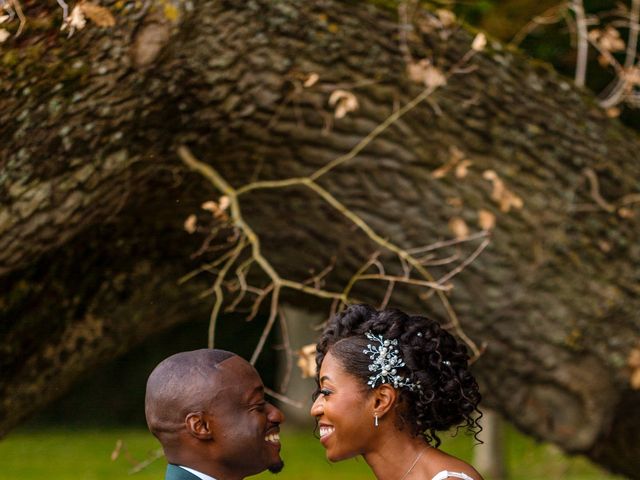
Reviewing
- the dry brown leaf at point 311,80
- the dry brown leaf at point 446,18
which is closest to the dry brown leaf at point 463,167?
the dry brown leaf at point 446,18

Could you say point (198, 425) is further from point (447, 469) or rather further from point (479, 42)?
point (479, 42)

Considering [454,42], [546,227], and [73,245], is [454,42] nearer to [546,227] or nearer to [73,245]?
[546,227]

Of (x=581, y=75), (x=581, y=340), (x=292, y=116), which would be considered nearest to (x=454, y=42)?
(x=292, y=116)

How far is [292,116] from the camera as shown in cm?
451

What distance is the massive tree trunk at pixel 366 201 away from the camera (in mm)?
4301

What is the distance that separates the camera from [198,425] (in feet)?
10.3

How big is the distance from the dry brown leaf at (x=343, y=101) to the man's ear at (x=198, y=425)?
173 centimetres

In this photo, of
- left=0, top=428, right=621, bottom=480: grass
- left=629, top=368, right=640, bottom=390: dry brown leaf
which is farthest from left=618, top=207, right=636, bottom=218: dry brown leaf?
left=0, top=428, right=621, bottom=480: grass

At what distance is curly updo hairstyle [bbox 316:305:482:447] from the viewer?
10.6 ft

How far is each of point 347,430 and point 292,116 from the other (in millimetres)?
1736

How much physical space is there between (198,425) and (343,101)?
5.88ft

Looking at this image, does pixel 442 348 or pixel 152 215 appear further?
pixel 152 215

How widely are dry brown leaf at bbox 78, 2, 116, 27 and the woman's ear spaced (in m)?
1.73

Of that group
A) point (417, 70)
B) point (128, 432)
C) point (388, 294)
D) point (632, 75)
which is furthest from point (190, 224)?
point (128, 432)
